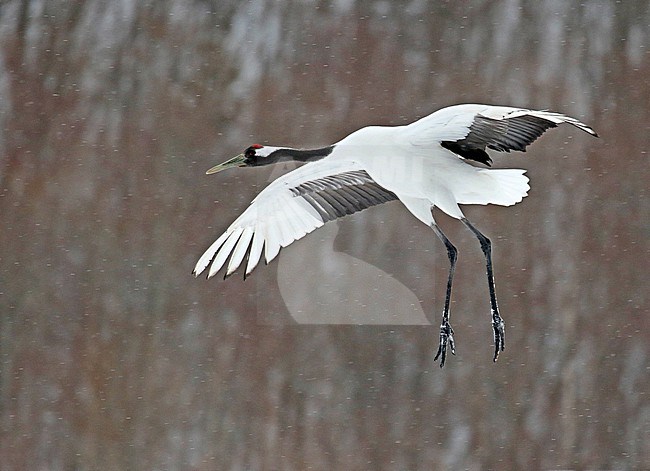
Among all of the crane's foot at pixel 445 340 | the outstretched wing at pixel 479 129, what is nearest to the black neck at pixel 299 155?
the outstretched wing at pixel 479 129

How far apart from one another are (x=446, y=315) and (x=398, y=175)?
266 millimetres

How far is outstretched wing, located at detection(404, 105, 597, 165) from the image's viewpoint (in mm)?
1408

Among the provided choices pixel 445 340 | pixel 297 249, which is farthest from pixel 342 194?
pixel 445 340

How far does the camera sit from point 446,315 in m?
1.61

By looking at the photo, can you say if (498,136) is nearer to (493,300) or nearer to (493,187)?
(493,187)

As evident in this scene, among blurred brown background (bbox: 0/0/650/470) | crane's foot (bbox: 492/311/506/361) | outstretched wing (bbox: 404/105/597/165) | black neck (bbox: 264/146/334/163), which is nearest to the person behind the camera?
outstretched wing (bbox: 404/105/597/165)

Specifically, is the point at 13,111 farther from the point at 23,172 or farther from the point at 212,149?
the point at 212,149

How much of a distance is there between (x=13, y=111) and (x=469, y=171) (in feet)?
3.12

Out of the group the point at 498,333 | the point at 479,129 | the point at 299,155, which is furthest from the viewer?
the point at 498,333

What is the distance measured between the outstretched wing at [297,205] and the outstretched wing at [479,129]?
0.14 metres

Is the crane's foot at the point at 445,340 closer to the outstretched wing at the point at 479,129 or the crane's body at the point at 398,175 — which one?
the crane's body at the point at 398,175

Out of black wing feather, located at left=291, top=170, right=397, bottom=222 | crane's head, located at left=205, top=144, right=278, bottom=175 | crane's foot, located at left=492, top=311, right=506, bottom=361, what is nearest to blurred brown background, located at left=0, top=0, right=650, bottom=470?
crane's foot, located at left=492, top=311, right=506, bottom=361

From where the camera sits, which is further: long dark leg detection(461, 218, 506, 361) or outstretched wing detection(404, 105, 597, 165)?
long dark leg detection(461, 218, 506, 361)

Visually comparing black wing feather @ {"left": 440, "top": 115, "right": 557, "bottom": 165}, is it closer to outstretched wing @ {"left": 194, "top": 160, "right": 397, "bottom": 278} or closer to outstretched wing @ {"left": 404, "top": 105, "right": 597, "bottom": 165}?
outstretched wing @ {"left": 404, "top": 105, "right": 597, "bottom": 165}
